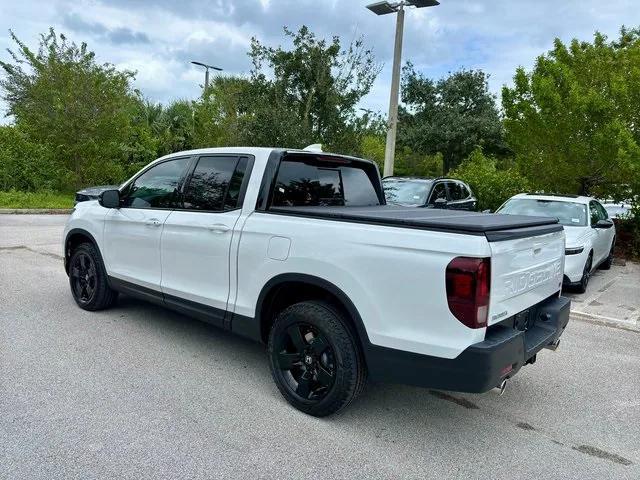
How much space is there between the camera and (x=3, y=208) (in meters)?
14.9

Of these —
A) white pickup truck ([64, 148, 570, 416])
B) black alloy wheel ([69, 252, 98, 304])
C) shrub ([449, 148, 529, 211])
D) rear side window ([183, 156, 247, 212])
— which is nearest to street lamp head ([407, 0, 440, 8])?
shrub ([449, 148, 529, 211])

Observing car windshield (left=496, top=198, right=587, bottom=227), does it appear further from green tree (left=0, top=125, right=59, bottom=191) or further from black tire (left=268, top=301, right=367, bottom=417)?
green tree (left=0, top=125, right=59, bottom=191)

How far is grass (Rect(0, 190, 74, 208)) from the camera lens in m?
15.8

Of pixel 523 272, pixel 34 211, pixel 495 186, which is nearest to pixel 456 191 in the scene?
pixel 495 186

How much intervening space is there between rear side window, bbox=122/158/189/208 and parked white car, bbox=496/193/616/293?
563 centimetres

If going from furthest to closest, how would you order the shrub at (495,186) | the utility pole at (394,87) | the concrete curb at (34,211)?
the concrete curb at (34,211) < the shrub at (495,186) < the utility pole at (394,87)

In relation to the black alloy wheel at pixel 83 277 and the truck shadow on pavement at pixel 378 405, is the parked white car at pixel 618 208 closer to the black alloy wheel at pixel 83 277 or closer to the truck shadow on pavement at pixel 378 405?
the truck shadow on pavement at pixel 378 405

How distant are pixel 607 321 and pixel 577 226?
7.73ft

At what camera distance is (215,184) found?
4.16m

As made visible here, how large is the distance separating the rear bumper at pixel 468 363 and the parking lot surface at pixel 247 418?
1.67 ft

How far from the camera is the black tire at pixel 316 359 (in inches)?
124

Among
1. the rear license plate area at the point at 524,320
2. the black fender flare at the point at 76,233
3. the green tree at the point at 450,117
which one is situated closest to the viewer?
the rear license plate area at the point at 524,320

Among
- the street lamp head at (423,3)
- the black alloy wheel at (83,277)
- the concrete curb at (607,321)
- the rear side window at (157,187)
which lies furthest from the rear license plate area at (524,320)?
the street lamp head at (423,3)

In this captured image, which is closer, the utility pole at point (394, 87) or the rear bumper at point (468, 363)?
the rear bumper at point (468, 363)
